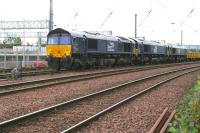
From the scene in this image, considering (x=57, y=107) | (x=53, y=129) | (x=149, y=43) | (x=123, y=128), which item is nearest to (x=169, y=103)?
(x=57, y=107)

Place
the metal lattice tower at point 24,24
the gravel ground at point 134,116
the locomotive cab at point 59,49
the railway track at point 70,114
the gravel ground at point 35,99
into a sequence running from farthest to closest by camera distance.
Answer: the metal lattice tower at point 24,24 → the locomotive cab at point 59,49 → the gravel ground at point 35,99 → the railway track at point 70,114 → the gravel ground at point 134,116

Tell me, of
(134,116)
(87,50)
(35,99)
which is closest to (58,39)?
(87,50)

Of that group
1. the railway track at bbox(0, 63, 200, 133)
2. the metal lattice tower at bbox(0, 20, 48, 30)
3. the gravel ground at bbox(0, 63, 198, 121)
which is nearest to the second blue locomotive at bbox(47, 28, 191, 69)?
the gravel ground at bbox(0, 63, 198, 121)

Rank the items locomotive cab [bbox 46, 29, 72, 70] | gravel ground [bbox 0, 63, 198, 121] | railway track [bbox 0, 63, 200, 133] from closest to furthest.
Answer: railway track [bbox 0, 63, 200, 133] < gravel ground [bbox 0, 63, 198, 121] < locomotive cab [bbox 46, 29, 72, 70]

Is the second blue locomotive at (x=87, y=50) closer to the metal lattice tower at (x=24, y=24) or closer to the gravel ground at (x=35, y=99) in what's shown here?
the gravel ground at (x=35, y=99)

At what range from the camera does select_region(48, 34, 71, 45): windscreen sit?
99.6ft

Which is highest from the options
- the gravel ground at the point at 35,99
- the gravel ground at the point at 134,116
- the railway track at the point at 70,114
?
the gravel ground at the point at 35,99

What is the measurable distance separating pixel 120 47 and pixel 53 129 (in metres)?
31.6

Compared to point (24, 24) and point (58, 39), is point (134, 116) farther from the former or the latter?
point (24, 24)

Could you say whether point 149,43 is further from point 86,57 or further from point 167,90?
point 167,90

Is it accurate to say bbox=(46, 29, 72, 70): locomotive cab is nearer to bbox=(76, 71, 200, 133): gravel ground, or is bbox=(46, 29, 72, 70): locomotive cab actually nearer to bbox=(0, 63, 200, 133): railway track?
bbox=(0, 63, 200, 133): railway track

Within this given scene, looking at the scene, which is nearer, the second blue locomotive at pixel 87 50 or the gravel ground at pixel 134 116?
the gravel ground at pixel 134 116

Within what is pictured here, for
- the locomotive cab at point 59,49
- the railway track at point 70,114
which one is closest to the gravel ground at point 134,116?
the railway track at point 70,114

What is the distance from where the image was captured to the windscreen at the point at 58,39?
30359 millimetres
